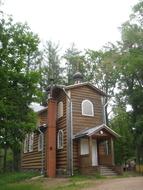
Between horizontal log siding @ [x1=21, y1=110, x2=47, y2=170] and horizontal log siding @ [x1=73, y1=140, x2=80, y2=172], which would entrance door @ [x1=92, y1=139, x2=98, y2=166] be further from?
horizontal log siding @ [x1=21, y1=110, x2=47, y2=170]

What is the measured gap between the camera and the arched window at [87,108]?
24000 mm

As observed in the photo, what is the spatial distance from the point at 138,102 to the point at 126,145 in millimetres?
5008

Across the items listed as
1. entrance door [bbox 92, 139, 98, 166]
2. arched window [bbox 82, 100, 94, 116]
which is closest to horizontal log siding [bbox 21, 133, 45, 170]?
entrance door [bbox 92, 139, 98, 166]

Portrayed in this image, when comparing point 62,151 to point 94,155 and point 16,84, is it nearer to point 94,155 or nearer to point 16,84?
point 94,155

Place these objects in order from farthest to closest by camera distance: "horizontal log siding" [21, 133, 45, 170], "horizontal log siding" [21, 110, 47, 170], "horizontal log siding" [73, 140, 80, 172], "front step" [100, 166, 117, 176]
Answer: "horizontal log siding" [21, 110, 47, 170]
"horizontal log siding" [21, 133, 45, 170]
"horizontal log siding" [73, 140, 80, 172]
"front step" [100, 166, 117, 176]

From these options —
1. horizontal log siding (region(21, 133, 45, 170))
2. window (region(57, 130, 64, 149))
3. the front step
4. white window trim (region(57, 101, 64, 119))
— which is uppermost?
white window trim (region(57, 101, 64, 119))

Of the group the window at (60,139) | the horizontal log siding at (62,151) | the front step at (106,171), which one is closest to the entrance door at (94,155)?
the front step at (106,171)

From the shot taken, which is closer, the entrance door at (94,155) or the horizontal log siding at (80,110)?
the entrance door at (94,155)

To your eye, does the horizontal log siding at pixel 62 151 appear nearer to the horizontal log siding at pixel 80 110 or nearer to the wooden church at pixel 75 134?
the wooden church at pixel 75 134

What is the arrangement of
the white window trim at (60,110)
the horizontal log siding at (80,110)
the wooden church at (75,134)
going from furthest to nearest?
the white window trim at (60,110), the horizontal log siding at (80,110), the wooden church at (75,134)

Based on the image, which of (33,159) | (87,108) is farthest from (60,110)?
(33,159)

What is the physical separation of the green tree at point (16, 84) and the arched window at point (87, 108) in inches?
323

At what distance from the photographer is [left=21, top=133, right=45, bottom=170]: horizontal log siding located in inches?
1033

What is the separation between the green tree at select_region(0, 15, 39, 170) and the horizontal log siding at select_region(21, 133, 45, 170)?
10.7 meters
